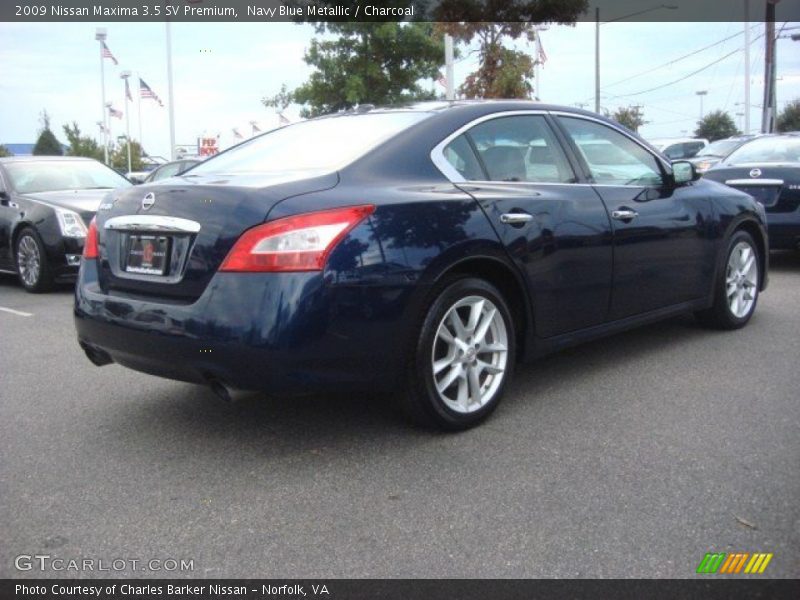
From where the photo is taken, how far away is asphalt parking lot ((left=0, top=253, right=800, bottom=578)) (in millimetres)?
2715

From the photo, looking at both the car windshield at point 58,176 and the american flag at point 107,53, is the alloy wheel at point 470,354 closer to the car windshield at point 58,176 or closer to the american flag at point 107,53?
the car windshield at point 58,176

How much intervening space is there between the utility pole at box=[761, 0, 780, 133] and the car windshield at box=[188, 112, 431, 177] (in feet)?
84.5

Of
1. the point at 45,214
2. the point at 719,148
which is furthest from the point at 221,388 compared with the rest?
the point at 719,148

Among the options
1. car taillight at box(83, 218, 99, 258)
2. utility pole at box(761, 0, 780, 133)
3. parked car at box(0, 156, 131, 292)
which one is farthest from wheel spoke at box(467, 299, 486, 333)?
utility pole at box(761, 0, 780, 133)

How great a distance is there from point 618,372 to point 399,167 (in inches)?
76.3

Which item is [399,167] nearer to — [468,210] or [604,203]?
[468,210]

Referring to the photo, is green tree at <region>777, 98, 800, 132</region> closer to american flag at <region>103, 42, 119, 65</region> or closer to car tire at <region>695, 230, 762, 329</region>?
american flag at <region>103, 42, 119, 65</region>

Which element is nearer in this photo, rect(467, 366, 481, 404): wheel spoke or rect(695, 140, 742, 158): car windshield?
rect(467, 366, 481, 404): wheel spoke

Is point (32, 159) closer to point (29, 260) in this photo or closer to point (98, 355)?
point (29, 260)

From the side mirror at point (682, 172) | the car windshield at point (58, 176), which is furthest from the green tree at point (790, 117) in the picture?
the side mirror at point (682, 172)

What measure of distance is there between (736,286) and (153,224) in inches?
160

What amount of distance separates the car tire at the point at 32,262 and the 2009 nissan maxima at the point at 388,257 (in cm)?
480

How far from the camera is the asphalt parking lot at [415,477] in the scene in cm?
271

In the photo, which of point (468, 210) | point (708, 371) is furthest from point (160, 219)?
point (708, 371)
